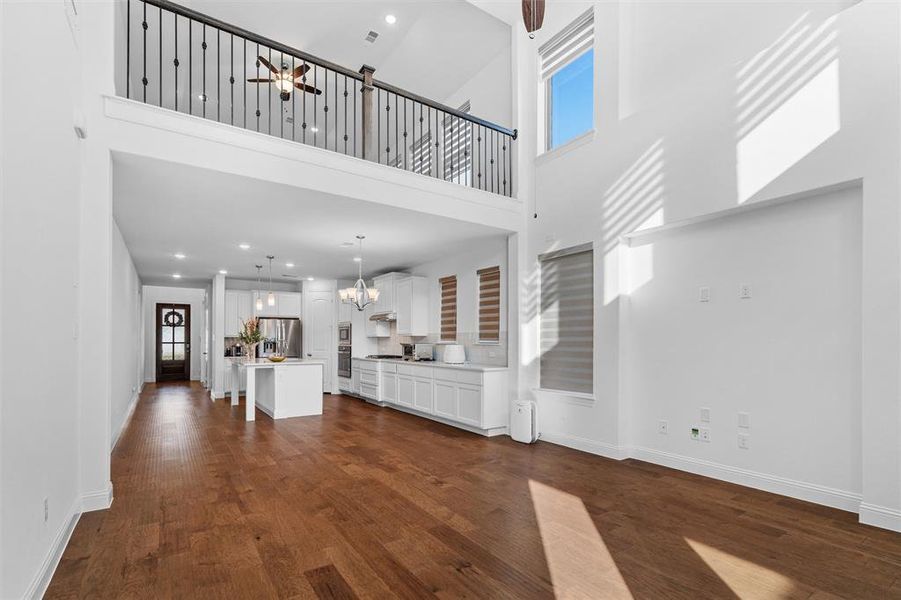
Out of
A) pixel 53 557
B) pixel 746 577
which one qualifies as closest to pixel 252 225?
pixel 53 557

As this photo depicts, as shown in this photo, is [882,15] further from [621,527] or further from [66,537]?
[66,537]

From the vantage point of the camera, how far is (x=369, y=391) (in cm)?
848

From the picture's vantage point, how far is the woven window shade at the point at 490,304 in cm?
640

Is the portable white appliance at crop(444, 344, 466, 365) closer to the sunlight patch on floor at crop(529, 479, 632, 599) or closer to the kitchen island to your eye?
the kitchen island

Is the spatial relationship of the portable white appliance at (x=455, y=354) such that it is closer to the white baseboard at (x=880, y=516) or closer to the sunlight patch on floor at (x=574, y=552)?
the sunlight patch on floor at (x=574, y=552)

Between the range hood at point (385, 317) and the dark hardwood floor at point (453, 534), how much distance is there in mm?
3963

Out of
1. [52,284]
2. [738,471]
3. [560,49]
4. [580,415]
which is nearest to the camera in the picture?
[52,284]

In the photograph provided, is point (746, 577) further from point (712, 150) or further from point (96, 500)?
point (96, 500)

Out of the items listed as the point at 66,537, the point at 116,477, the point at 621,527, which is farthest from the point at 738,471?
the point at 116,477

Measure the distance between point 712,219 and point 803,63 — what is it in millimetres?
1267

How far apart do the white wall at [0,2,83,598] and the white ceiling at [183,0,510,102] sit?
158 inches

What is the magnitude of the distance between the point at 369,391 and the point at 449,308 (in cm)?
236

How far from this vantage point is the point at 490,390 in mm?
5707

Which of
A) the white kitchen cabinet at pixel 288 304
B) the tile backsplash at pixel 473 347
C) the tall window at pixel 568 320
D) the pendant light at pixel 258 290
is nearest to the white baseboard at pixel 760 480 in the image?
the tall window at pixel 568 320
